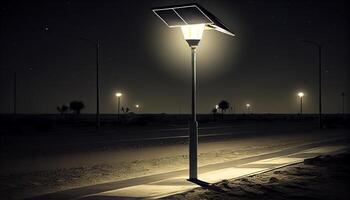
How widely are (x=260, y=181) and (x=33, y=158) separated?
35.4ft

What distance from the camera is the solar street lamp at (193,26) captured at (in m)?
14.2

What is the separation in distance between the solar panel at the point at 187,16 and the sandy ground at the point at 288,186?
12.5 feet

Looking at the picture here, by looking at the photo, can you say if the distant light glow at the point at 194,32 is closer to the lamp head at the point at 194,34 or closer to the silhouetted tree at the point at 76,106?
the lamp head at the point at 194,34

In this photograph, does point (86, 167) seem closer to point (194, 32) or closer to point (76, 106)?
point (194, 32)

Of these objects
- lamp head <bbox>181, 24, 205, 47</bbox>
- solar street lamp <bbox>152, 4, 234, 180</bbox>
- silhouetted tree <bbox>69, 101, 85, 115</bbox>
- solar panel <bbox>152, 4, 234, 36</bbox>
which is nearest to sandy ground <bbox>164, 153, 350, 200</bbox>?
solar street lamp <bbox>152, 4, 234, 180</bbox>

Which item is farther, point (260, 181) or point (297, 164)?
point (297, 164)

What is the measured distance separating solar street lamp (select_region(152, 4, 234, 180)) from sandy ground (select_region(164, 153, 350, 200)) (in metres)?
1.18

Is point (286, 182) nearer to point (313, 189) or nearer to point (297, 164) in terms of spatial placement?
point (313, 189)

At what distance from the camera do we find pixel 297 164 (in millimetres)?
18750

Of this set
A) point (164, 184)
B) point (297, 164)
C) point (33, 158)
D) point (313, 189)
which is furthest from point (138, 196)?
point (33, 158)

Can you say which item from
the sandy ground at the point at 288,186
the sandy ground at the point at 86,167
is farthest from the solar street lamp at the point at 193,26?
the sandy ground at the point at 86,167

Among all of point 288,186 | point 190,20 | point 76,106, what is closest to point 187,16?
point 190,20

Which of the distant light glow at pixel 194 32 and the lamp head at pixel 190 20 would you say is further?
the distant light glow at pixel 194 32

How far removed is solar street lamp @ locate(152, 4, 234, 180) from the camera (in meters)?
14.2
